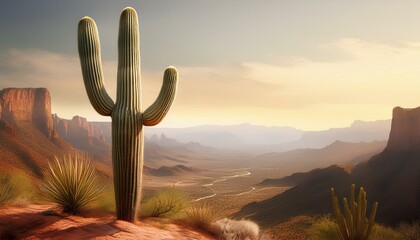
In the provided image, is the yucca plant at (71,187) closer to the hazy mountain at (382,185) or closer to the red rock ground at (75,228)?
the red rock ground at (75,228)

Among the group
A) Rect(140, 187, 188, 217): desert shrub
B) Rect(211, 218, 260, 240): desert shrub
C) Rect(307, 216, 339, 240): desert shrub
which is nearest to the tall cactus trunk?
Rect(140, 187, 188, 217): desert shrub

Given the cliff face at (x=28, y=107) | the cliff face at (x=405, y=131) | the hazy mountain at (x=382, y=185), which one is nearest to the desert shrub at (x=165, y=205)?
the hazy mountain at (x=382, y=185)

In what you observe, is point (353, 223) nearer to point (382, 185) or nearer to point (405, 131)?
point (382, 185)

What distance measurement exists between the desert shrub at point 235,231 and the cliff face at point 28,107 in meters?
79.0

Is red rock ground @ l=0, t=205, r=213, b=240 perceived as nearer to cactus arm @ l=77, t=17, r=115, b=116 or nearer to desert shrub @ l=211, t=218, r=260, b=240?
desert shrub @ l=211, t=218, r=260, b=240

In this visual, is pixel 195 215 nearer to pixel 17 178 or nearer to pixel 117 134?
pixel 117 134

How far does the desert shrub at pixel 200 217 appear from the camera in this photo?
11.7 metres

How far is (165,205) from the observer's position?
12.8 metres

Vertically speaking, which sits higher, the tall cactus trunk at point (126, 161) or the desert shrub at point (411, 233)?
the tall cactus trunk at point (126, 161)

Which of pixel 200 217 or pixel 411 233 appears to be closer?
pixel 200 217

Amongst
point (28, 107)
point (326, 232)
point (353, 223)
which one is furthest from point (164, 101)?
point (28, 107)

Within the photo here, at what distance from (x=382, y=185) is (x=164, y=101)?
43.0 meters

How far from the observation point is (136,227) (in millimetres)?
9469

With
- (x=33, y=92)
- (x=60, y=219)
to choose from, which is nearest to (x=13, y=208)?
(x=60, y=219)
